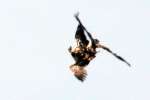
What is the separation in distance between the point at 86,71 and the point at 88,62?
1255mm

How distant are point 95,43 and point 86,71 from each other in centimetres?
349

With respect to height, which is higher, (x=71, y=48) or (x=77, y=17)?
(x=77, y=17)

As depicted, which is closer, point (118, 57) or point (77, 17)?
point (77, 17)

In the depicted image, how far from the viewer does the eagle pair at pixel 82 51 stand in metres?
90.1

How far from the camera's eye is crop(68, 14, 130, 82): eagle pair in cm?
9012

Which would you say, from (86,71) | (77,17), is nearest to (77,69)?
(86,71)

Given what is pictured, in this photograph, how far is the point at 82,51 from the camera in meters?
91.2

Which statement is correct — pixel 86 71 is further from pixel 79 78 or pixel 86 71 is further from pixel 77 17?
pixel 77 17

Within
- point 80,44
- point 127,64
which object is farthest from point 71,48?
point 127,64

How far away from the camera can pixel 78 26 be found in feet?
292

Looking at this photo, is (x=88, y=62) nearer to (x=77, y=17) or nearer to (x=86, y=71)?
(x=86, y=71)

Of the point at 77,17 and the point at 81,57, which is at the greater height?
the point at 77,17

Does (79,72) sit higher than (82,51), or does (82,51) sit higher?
(82,51)

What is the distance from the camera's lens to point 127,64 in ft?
298
